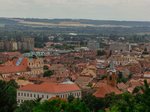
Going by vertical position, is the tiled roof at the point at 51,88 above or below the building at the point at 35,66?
above

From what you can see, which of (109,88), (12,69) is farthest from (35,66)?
(109,88)

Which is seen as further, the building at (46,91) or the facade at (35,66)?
the facade at (35,66)

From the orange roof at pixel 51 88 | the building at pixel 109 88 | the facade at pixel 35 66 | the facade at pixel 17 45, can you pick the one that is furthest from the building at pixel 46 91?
the facade at pixel 17 45

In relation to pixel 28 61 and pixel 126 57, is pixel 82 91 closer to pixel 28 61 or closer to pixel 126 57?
pixel 28 61

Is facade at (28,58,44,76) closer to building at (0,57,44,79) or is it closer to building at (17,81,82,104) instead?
building at (0,57,44,79)

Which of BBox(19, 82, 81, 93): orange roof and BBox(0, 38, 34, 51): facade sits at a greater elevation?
BBox(19, 82, 81, 93): orange roof

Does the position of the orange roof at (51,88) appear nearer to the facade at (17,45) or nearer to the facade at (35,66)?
the facade at (35,66)

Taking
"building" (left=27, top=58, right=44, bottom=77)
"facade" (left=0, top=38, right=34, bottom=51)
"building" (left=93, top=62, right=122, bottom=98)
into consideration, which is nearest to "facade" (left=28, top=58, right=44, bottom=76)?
"building" (left=27, top=58, right=44, bottom=77)

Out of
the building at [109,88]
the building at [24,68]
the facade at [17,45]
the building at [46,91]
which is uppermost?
the building at [109,88]

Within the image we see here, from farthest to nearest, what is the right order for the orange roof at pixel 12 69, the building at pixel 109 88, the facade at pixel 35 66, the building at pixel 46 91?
the facade at pixel 35 66
the orange roof at pixel 12 69
the building at pixel 46 91
the building at pixel 109 88
